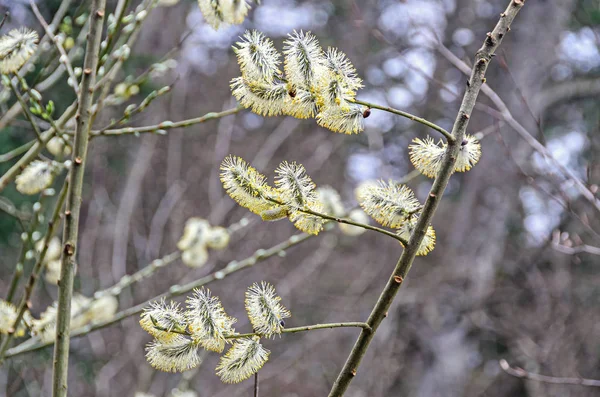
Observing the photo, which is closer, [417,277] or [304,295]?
[304,295]

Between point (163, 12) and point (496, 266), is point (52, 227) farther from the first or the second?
point (496, 266)

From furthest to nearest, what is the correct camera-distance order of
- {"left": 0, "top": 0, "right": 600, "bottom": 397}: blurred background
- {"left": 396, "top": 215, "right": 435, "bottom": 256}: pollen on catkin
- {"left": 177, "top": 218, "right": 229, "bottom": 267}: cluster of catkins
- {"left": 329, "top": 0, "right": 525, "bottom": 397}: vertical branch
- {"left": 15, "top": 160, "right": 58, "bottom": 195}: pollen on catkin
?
1. {"left": 0, "top": 0, "right": 600, "bottom": 397}: blurred background
2. {"left": 177, "top": 218, "right": 229, "bottom": 267}: cluster of catkins
3. {"left": 15, "top": 160, "right": 58, "bottom": 195}: pollen on catkin
4. {"left": 396, "top": 215, "right": 435, "bottom": 256}: pollen on catkin
5. {"left": 329, "top": 0, "right": 525, "bottom": 397}: vertical branch

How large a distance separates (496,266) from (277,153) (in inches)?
140

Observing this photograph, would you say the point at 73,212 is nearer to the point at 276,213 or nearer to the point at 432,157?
the point at 276,213

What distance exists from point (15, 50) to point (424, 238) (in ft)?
4.03

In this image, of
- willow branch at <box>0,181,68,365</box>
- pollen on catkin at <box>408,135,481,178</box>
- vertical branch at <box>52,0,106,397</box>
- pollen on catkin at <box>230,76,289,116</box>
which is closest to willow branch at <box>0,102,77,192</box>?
willow branch at <box>0,181,68,365</box>

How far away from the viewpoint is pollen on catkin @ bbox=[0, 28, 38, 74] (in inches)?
72.7

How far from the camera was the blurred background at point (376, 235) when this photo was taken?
7414 millimetres

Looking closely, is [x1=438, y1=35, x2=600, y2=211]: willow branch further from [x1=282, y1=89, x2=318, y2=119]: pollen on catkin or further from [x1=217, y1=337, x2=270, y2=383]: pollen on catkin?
[x1=217, y1=337, x2=270, y2=383]: pollen on catkin

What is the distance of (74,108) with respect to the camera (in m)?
2.03

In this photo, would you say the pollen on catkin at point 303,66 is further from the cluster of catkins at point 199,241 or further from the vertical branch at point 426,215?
the cluster of catkins at point 199,241

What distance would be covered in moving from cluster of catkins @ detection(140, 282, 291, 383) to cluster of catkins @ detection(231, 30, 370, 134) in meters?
0.38

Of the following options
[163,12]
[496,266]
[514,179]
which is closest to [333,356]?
[496,266]

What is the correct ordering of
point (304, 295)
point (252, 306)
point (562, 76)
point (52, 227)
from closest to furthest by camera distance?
point (252, 306), point (52, 227), point (304, 295), point (562, 76)
